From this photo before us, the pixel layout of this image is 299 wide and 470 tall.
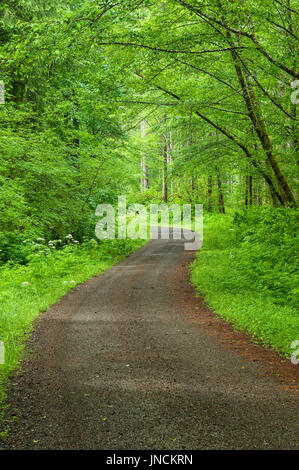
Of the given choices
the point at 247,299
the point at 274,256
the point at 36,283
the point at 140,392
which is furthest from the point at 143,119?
the point at 140,392

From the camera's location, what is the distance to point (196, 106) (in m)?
10.8

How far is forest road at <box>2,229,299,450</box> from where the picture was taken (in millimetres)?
3547

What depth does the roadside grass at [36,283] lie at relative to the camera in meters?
6.32

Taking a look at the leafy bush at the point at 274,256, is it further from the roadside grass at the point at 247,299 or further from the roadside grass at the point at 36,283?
the roadside grass at the point at 36,283

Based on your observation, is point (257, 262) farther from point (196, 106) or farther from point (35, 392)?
point (35, 392)

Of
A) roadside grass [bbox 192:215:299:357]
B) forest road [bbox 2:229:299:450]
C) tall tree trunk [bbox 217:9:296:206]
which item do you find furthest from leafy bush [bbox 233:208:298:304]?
forest road [bbox 2:229:299:450]

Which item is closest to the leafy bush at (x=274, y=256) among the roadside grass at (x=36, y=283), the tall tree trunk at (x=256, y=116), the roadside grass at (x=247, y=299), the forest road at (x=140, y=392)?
the roadside grass at (x=247, y=299)

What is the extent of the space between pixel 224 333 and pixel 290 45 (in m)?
6.76

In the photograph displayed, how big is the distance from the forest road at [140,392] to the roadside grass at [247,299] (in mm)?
937

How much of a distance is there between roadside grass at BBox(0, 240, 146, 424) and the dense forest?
0.05m

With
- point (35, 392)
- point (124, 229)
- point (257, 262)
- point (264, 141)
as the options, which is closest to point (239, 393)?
point (35, 392)

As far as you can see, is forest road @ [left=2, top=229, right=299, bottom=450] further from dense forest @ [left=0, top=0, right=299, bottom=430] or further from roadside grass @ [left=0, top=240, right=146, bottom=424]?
dense forest @ [left=0, top=0, right=299, bottom=430]

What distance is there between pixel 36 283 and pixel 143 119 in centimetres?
610

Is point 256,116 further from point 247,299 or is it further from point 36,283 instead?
point 36,283
